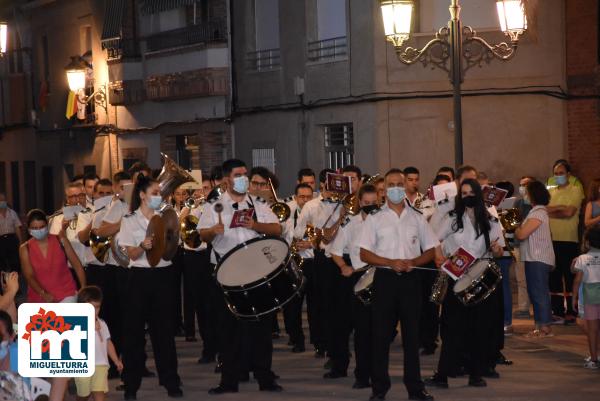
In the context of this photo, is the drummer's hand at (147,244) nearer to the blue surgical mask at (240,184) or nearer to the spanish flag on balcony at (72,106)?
the blue surgical mask at (240,184)

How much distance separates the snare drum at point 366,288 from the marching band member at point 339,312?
1.85 ft

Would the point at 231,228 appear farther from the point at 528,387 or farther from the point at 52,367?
the point at 52,367

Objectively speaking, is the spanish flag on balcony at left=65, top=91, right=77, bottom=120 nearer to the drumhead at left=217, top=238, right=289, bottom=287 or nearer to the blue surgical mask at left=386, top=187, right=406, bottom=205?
the drumhead at left=217, top=238, right=289, bottom=287

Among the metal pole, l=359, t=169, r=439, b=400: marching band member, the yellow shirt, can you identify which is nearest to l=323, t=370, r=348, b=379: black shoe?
l=359, t=169, r=439, b=400: marching band member

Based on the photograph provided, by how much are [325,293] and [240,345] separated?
1.82 meters

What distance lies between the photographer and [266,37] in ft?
96.6

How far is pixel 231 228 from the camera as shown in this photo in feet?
45.6

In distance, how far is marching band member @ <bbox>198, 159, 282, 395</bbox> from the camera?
45.7ft

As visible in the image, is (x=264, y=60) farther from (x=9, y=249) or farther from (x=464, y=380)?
(x=464, y=380)

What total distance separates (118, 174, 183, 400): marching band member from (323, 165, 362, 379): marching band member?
1650mm

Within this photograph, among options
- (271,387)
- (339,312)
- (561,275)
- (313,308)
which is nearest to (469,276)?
(339,312)

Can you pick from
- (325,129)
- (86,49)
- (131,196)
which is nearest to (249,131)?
(325,129)

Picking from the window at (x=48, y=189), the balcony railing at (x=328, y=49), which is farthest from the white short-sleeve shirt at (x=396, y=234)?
the window at (x=48, y=189)

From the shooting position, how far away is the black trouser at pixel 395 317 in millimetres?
13062
